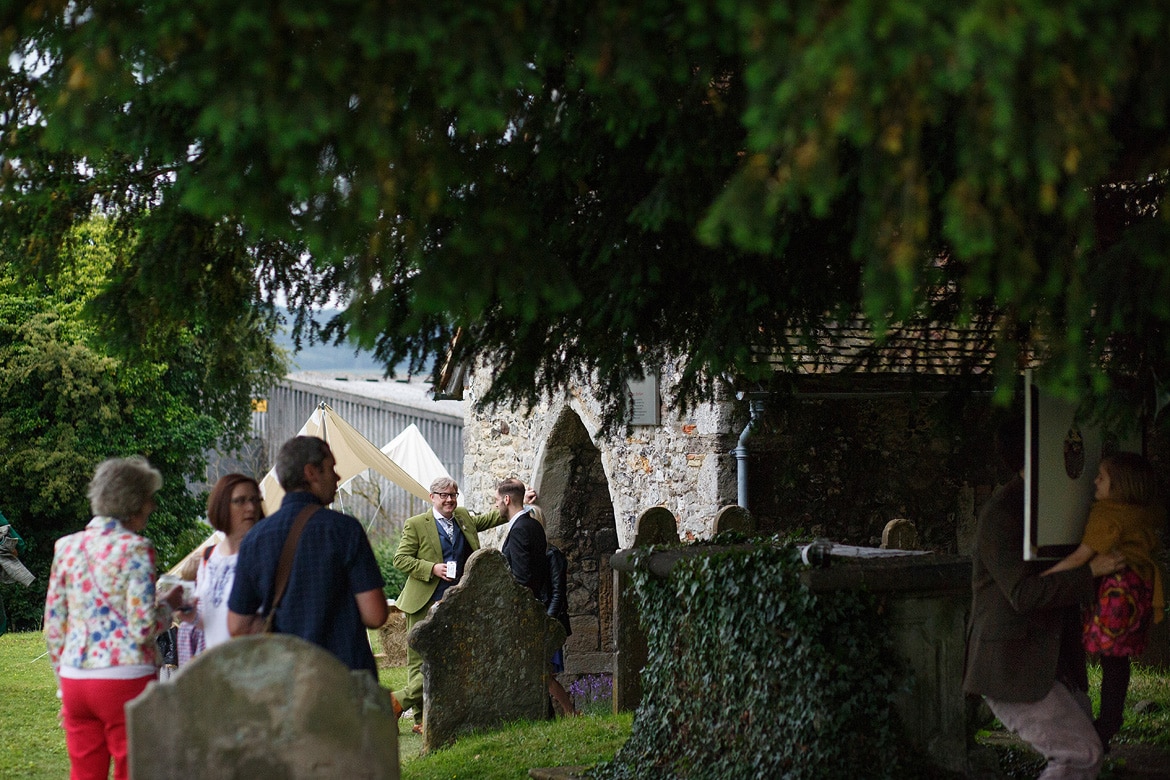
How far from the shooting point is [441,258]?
3578mm

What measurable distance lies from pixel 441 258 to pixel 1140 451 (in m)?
3.26

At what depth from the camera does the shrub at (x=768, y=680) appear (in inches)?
207

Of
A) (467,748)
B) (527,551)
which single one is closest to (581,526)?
(527,551)

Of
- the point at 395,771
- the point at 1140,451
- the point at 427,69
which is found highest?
the point at 427,69

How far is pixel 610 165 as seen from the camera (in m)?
4.80

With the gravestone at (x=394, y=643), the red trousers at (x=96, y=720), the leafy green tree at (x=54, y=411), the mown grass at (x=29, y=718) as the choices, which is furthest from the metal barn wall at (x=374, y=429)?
the red trousers at (x=96, y=720)

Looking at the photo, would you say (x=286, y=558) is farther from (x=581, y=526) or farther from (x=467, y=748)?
(x=581, y=526)

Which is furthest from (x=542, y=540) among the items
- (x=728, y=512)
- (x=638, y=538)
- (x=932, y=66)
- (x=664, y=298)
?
(x=932, y=66)

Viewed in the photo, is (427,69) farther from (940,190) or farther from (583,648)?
(583,648)

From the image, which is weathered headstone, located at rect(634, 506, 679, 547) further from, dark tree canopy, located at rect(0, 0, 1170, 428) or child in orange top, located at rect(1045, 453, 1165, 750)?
child in orange top, located at rect(1045, 453, 1165, 750)

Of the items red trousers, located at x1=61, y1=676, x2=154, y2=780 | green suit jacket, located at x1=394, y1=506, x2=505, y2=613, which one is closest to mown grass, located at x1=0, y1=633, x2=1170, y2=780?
green suit jacket, located at x1=394, y1=506, x2=505, y2=613

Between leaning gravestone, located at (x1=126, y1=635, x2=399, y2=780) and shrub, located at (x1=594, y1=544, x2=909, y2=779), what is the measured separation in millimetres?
2192

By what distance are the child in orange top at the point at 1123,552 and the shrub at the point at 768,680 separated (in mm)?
900

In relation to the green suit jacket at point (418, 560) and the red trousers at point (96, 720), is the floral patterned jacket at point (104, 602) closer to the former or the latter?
the red trousers at point (96, 720)
